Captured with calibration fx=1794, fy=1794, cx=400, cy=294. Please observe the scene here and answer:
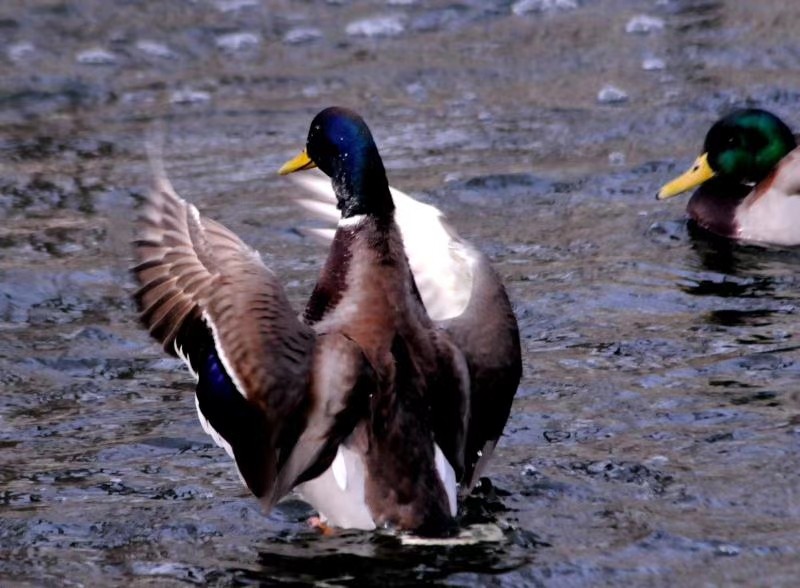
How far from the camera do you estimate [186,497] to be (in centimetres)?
587

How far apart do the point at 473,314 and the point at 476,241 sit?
3316 mm

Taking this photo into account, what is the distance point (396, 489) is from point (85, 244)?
401 centimetres

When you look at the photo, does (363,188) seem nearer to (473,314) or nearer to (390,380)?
(473,314)

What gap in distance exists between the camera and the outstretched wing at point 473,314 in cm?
556

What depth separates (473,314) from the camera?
562cm

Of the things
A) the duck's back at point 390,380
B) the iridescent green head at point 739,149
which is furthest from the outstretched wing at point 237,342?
the iridescent green head at point 739,149

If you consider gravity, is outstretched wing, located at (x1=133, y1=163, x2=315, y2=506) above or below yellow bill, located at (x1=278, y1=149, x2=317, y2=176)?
below

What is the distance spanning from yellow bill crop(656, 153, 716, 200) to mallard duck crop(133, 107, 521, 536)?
376 cm

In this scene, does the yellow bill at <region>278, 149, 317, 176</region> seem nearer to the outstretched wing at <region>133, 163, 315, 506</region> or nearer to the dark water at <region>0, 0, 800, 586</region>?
the outstretched wing at <region>133, 163, 315, 506</region>

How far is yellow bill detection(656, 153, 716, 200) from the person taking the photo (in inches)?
368

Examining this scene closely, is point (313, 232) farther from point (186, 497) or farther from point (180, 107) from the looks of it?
point (180, 107)

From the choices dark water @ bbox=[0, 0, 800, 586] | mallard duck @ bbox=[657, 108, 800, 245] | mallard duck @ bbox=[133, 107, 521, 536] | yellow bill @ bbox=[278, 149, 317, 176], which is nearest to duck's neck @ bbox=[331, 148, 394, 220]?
mallard duck @ bbox=[133, 107, 521, 536]

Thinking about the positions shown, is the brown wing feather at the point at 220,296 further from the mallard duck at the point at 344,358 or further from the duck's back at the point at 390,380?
the duck's back at the point at 390,380

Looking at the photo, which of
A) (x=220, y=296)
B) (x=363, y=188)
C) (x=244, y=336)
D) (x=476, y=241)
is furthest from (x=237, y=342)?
(x=476, y=241)
